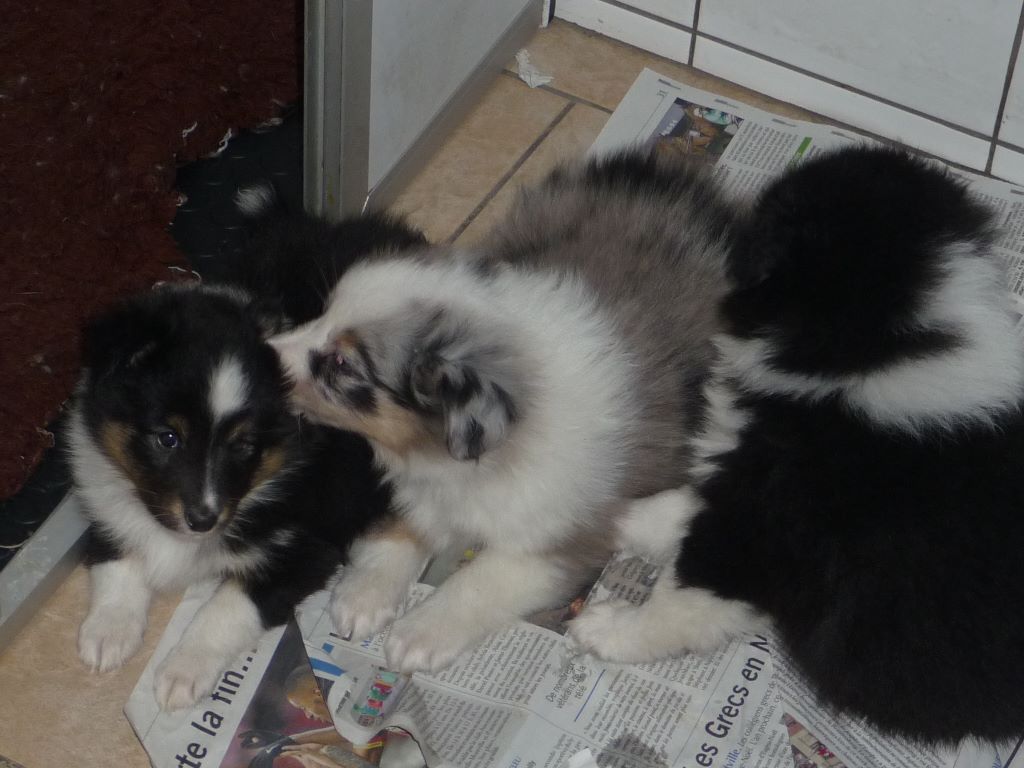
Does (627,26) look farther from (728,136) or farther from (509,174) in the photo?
(509,174)

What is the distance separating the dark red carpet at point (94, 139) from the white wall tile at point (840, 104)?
112cm

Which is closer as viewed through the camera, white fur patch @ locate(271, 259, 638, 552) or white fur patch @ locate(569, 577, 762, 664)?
white fur patch @ locate(271, 259, 638, 552)

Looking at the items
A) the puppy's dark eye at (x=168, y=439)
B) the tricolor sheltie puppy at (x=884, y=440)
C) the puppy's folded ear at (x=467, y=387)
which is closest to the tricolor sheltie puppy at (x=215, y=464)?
the puppy's dark eye at (x=168, y=439)

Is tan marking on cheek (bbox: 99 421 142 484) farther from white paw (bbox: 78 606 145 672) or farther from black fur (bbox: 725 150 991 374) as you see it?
black fur (bbox: 725 150 991 374)

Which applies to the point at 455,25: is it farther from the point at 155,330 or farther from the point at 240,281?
the point at 155,330

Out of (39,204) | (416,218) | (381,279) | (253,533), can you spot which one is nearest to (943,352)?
(381,279)

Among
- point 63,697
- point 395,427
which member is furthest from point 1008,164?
point 63,697

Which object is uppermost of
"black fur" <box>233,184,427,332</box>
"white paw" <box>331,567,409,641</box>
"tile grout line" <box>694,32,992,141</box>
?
"black fur" <box>233,184,427,332</box>

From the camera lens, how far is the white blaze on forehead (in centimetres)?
212

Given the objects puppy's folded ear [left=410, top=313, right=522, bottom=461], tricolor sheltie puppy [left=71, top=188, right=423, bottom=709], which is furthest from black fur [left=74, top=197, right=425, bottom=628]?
puppy's folded ear [left=410, top=313, right=522, bottom=461]

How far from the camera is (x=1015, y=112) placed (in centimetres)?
315

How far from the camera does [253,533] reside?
7.64 ft

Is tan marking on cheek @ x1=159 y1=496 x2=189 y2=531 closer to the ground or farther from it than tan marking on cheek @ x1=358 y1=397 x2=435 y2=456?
closer to the ground

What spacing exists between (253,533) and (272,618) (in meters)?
0.16
